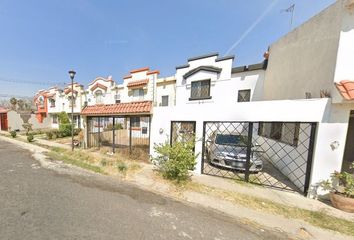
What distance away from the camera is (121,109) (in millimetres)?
8492

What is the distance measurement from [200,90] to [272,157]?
6.12 metres

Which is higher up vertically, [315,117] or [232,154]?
[315,117]

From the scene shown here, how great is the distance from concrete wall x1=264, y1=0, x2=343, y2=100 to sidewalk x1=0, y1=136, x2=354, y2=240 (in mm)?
3558

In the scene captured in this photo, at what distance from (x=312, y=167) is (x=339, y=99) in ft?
6.96

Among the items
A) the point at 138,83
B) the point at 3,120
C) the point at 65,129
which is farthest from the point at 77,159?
the point at 3,120

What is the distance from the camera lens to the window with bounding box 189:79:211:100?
10977 mm

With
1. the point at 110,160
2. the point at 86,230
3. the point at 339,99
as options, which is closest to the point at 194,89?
the point at 110,160

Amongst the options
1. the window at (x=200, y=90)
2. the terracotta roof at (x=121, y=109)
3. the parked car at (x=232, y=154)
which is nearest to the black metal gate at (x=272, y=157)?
the parked car at (x=232, y=154)

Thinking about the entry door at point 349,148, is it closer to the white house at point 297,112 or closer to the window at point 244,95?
the white house at point 297,112

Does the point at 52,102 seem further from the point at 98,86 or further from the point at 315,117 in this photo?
the point at 315,117

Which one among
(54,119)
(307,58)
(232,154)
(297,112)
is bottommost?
(54,119)

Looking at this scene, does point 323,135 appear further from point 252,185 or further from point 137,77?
point 137,77

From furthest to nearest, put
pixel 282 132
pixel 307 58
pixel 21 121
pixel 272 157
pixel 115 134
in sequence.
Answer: pixel 21 121 < pixel 115 134 < pixel 272 157 < pixel 282 132 < pixel 307 58

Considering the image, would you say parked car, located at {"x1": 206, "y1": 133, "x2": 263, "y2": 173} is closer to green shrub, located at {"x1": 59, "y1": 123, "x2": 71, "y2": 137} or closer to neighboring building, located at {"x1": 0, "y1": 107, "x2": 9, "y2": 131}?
green shrub, located at {"x1": 59, "y1": 123, "x2": 71, "y2": 137}
